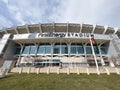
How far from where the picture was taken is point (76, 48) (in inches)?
1481

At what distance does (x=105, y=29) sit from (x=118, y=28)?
4.29 m

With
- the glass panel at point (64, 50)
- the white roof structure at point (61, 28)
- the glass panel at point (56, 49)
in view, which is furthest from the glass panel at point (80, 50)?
the glass panel at point (56, 49)

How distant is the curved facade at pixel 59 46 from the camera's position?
3497cm

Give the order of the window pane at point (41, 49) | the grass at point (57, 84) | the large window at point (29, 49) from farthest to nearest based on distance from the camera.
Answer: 1. the large window at point (29, 49)
2. the window pane at point (41, 49)
3. the grass at point (57, 84)

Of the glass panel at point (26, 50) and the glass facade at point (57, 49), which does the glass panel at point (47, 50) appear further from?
the glass panel at point (26, 50)

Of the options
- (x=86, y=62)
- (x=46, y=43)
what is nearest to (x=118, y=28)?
(x=86, y=62)

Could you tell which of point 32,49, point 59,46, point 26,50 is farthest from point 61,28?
point 26,50

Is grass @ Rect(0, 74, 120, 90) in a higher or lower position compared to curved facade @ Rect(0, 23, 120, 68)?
lower

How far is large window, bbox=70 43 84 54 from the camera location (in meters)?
37.3

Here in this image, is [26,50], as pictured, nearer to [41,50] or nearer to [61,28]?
[41,50]

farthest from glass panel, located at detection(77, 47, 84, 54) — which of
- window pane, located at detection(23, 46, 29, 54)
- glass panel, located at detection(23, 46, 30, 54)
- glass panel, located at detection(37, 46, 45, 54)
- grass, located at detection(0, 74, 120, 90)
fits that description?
grass, located at detection(0, 74, 120, 90)

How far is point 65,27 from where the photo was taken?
125 feet

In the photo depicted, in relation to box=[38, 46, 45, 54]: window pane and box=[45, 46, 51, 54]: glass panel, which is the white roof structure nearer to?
box=[38, 46, 45, 54]: window pane

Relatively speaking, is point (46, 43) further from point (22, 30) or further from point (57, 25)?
point (22, 30)
